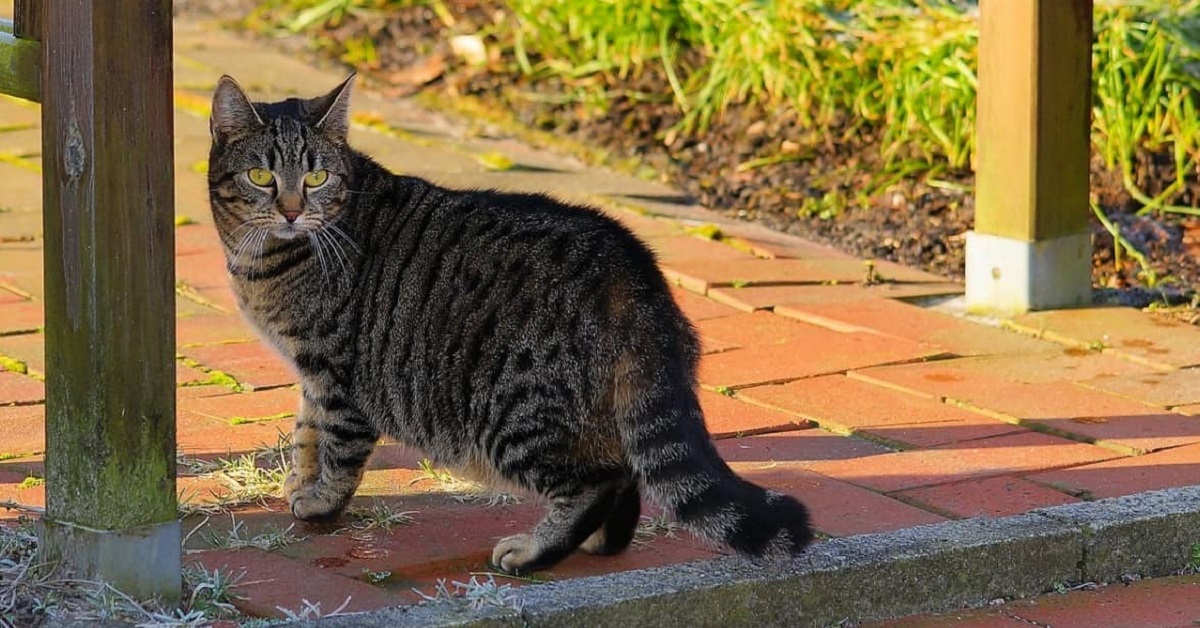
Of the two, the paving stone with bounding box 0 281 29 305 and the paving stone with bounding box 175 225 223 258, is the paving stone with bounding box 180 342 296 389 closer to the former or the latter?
the paving stone with bounding box 0 281 29 305

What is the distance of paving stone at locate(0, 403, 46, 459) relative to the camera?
403 centimetres

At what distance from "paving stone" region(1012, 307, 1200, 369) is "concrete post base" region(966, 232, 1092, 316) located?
51 millimetres

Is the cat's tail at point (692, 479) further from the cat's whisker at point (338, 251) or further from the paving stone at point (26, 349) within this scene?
the paving stone at point (26, 349)

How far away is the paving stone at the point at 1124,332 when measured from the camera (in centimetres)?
499

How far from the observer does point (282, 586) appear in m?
3.24

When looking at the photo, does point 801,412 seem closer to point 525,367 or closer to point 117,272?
point 525,367

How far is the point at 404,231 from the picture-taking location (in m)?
3.80

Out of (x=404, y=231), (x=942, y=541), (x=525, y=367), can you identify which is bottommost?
(x=942, y=541)

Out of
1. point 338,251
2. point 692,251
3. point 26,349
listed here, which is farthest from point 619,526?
point 692,251

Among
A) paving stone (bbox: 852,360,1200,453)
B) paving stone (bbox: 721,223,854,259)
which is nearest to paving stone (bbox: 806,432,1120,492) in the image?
paving stone (bbox: 852,360,1200,453)

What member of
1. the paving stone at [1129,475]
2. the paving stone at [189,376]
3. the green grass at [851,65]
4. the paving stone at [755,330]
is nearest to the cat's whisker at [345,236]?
the paving stone at [189,376]

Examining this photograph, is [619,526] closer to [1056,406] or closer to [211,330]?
[1056,406]

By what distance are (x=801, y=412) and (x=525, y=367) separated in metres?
1.28


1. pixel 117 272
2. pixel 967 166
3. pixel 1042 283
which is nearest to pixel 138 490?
pixel 117 272
